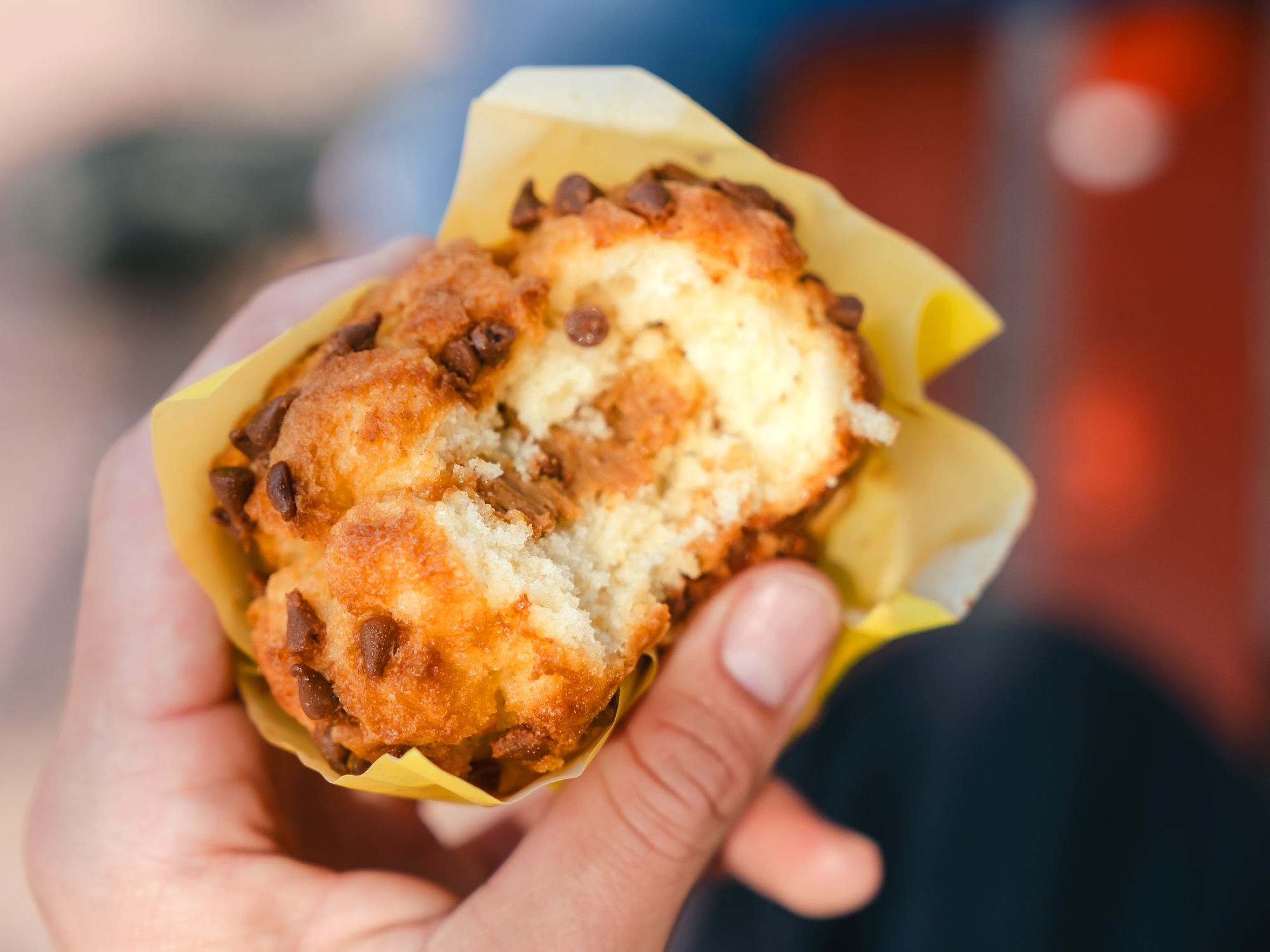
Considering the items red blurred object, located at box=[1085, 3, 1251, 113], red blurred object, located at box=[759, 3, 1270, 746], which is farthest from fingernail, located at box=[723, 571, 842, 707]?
red blurred object, located at box=[1085, 3, 1251, 113]

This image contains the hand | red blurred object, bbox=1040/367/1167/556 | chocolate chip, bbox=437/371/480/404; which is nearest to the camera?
chocolate chip, bbox=437/371/480/404

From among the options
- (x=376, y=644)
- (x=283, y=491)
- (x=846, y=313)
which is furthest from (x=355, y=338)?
(x=846, y=313)

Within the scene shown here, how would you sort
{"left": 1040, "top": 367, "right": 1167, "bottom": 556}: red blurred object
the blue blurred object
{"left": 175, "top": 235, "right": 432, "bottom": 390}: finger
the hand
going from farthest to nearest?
{"left": 1040, "top": 367, "right": 1167, "bottom": 556}: red blurred object, the blue blurred object, {"left": 175, "top": 235, "right": 432, "bottom": 390}: finger, the hand

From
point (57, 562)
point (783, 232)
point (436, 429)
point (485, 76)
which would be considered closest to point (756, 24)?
point (485, 76)

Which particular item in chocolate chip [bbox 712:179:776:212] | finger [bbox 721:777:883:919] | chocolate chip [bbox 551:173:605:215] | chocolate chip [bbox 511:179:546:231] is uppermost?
chocolate chip [bbox 712:179:776:212]

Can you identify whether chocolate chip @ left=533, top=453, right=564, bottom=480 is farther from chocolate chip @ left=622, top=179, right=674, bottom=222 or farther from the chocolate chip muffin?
chocolate chip @ left=622, top=179, right=674, bottom=222

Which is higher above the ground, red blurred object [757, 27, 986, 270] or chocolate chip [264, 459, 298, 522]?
red blurred object [757, 27, 986, 270]

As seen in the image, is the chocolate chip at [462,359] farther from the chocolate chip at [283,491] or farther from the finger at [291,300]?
the finger at [291,300]
